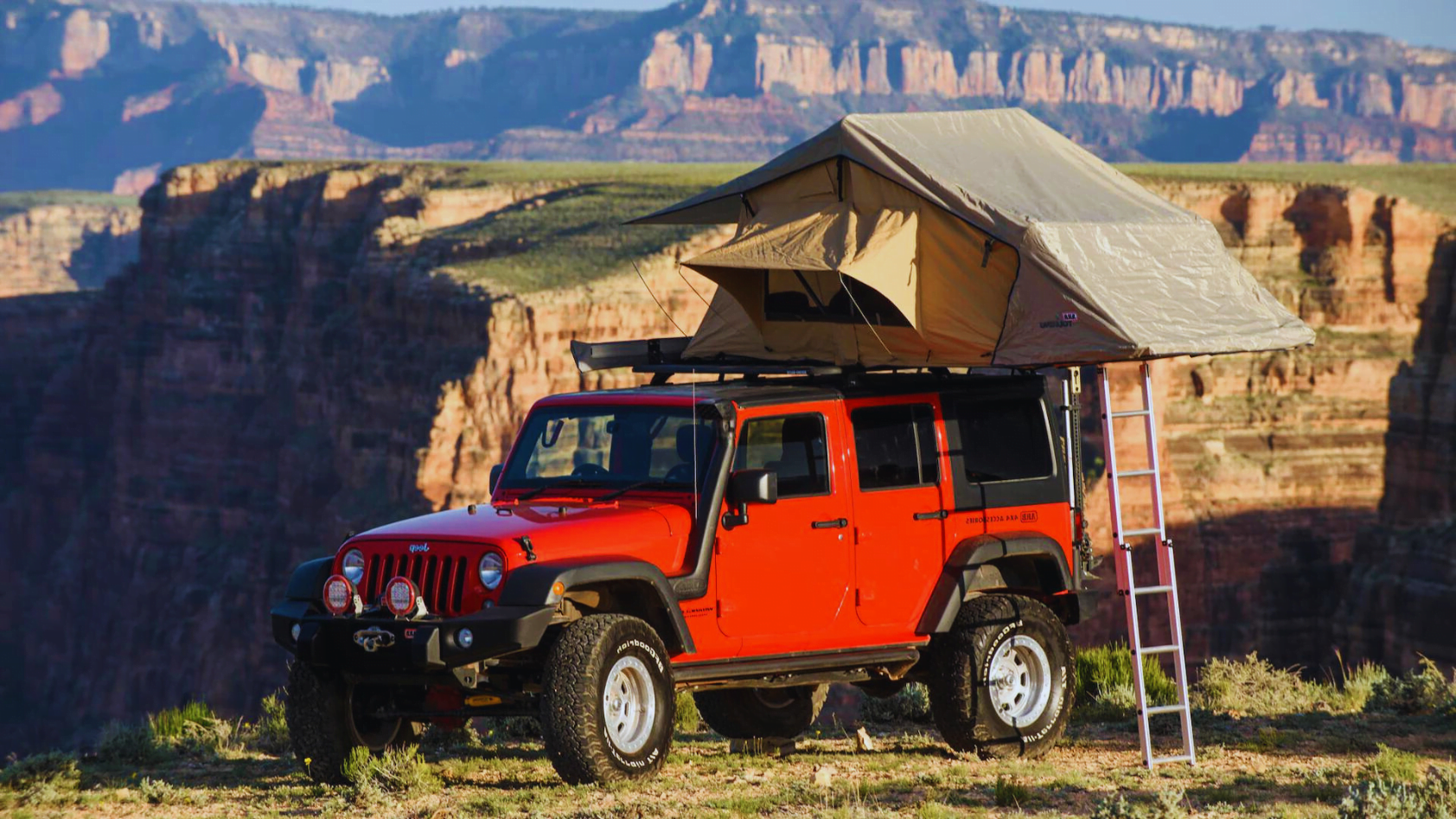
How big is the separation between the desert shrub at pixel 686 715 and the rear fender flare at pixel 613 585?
398 centimetres

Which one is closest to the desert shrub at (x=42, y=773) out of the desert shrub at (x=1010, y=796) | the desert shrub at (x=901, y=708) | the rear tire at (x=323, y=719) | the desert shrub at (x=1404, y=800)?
the rear tire at (x=323, y=719)

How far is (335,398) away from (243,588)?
321 inches

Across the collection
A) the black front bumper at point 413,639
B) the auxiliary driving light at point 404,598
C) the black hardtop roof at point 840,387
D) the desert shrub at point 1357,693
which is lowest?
the desert shrub at point 1357,693

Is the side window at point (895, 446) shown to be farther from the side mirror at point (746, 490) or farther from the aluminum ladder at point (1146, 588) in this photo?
the aluminum ladder at point (1146, 588)

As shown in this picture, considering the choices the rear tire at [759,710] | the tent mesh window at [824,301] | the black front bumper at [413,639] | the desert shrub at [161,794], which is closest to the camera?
the black front bumper at [413,639]

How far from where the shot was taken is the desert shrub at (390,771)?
1201cm

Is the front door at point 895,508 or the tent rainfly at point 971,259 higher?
the tent rainfly at point 971,259

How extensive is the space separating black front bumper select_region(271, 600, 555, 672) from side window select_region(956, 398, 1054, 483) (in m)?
3.49

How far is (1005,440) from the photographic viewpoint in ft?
44.8

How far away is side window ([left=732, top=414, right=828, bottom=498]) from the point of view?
41.1 feet

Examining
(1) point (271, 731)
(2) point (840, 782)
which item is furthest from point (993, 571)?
(1) point (271, 731)

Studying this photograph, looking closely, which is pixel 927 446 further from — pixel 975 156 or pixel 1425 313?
pixel 1425 313

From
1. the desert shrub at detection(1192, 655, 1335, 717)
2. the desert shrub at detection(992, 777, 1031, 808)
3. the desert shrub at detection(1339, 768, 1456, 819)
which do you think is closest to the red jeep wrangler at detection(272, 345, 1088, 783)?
the desert shrub at detection(992, 777, 1031, 808)

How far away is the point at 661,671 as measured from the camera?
11.9 meters
